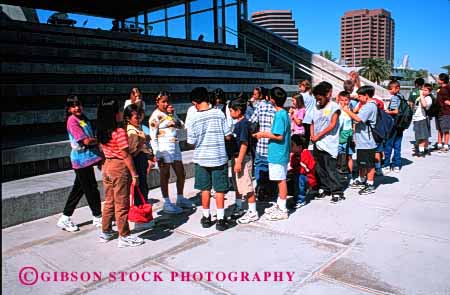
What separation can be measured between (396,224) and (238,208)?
1955mm

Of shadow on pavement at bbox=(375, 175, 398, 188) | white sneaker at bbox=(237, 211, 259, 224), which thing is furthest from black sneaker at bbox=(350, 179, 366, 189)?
white sneaker at bbox=(237, 211, 259, 224)

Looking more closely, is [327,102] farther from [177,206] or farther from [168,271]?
[168,271]

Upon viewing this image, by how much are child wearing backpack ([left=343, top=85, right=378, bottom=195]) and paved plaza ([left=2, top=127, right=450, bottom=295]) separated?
766mm

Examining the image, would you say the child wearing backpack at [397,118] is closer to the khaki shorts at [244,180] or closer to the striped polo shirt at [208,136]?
the khaki shorts at [244,180]

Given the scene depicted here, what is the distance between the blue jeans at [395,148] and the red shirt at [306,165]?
2665 millimetres

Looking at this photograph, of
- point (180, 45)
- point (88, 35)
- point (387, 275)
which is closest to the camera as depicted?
point (387, 275)

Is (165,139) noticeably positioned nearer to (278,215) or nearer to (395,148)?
(278,215)

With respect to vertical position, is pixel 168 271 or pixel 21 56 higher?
pixel 21 56

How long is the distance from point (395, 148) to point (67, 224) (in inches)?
241

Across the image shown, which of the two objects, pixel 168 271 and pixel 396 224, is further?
pixel 396 224

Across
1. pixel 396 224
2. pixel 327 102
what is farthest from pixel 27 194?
pixel 396 224

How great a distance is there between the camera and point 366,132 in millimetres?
5773

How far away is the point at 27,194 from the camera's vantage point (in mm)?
4613

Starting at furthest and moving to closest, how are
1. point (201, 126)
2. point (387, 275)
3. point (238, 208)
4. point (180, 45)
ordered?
point (180, 45) → point (238, 208) → point (201, 126) → point (387, 275)
